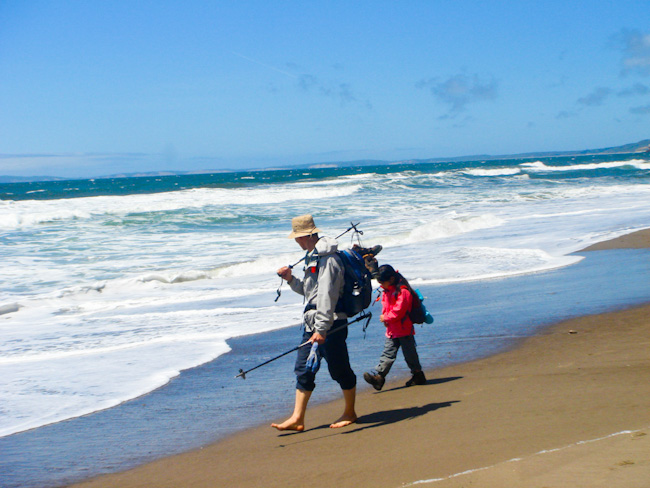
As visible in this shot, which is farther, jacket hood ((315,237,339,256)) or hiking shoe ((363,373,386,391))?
hiking shoe ((363,373,386,391))

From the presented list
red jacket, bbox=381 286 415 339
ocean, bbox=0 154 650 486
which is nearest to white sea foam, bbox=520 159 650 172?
ocean, bbox=0 154 650 486

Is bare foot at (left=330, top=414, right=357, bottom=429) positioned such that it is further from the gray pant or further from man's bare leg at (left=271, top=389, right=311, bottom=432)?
the gray pant

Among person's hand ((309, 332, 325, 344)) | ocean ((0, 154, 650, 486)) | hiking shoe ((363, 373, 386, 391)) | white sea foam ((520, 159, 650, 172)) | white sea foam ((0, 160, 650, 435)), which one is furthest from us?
white sea foam ((520, 159, 650, 172))

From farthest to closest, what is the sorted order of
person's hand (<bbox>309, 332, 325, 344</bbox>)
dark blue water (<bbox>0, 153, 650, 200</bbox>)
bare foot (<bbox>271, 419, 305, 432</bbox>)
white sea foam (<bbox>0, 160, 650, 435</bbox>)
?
dark blue water (<bbox>0, 153, 650, 200</bbox>) → white sea foam (<bbox>0, 160, 650, 435</bbox>) → bare foot (<bbox>271, 419, 305, 432</bbox>) → person's hand (<bbox>309, 332, 325, 344</bbox>)

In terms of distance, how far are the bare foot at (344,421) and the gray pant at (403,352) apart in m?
0.82

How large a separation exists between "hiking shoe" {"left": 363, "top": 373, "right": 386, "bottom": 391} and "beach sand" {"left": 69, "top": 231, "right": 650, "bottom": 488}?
0.36 ft

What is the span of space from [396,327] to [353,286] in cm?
122

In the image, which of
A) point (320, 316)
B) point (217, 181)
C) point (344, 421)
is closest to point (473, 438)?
point (344, 421)

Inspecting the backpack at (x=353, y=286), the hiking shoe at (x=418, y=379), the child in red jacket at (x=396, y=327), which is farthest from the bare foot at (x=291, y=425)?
the hiking shoe at (x=418, y=379)

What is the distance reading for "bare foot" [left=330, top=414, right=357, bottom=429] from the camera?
4.33 meters

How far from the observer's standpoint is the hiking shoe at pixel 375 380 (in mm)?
5055

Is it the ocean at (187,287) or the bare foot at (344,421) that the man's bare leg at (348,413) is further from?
the ocean at (187,287)

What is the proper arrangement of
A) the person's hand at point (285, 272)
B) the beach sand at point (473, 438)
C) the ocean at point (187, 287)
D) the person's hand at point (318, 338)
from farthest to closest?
the ocean at point (187, 287) → the person's hand at point (285, 272) → the person's hand at point (318, 338) → the beach sand at point (473, 438)

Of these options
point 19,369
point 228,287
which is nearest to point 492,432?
point 19,369
